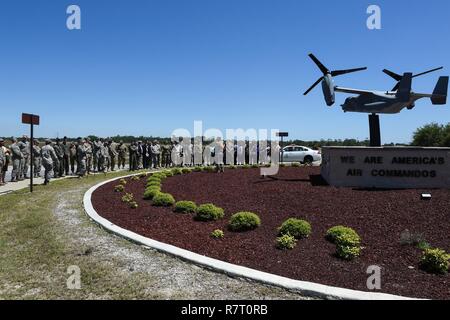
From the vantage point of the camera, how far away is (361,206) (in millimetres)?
11484

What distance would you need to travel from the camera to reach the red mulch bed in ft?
21.4

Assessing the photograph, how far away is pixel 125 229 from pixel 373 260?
5493 millimetres

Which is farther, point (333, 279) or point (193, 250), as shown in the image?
point (193, 250)

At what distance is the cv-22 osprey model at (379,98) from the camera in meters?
17.7

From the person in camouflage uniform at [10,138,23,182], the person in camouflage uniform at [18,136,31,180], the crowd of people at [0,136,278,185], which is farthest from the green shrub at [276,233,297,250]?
the person in camouflage uniform at [18,136,31,180]

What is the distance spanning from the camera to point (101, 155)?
24.9m

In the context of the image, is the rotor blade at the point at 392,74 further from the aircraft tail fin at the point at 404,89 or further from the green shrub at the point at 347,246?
the green shrub at the point at 347,246

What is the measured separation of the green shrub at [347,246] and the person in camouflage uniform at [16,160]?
17247 mm

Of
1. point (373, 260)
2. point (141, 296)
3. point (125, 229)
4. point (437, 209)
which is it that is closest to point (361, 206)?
point (437, 209)

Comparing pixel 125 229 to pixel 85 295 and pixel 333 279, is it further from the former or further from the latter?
pixel 333 279

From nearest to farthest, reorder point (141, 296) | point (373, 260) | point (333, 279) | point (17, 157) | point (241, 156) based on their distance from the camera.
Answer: point (141, 296), point (333, 279), point (373, 260), point (17, 157), point (241, 156)

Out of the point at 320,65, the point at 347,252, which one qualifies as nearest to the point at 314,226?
the point at 347,252

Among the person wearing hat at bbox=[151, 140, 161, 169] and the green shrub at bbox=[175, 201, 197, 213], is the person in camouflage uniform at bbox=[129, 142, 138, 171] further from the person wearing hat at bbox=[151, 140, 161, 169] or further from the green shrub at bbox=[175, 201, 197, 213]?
the green shrub at bbox=[175, 201, 197, 213]

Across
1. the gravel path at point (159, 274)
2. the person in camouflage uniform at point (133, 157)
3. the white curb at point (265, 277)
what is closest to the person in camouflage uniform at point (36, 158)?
the person in camouflage uniform at point (133, 157)
